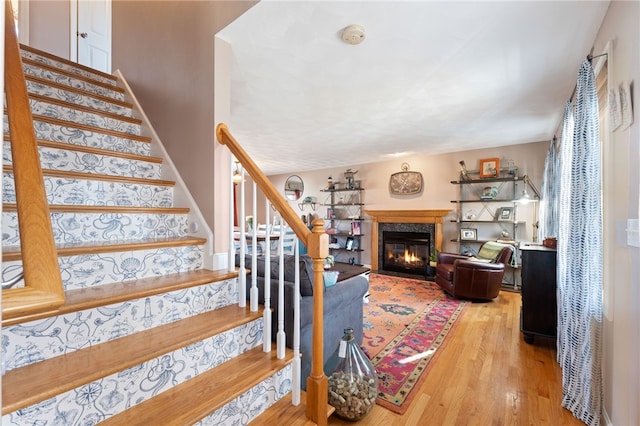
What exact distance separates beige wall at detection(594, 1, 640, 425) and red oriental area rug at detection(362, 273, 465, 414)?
1115 millimetres

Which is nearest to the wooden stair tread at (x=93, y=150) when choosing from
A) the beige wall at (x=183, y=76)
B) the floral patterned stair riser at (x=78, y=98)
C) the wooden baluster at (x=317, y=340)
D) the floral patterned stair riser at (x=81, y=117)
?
the beige wall at (x=183, y=76)

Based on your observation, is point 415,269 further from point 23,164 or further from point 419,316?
point 23,164

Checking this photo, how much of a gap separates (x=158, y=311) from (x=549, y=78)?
11.0ft

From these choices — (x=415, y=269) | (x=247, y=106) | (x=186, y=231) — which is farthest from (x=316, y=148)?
(x=186, y=231)

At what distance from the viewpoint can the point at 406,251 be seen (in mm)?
5949

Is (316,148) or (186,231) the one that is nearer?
(186,231)

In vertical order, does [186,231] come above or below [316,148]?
below

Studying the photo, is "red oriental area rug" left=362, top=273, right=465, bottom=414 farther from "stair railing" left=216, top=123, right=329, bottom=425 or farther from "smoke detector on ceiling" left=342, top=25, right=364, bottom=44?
"smoke detector on ceiling" left=342, top=25, right=364, bottom=44

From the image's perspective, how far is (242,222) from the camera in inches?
78.6

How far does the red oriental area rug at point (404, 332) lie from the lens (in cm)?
218

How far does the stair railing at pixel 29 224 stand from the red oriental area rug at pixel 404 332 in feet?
6.57

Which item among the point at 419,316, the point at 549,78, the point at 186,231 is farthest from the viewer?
the point at 419,316

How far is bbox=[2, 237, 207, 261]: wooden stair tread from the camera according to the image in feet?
4.46

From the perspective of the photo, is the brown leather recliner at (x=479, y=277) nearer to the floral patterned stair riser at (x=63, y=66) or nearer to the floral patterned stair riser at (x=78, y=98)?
the floral patterned stair riser at (x=78, y=98)
